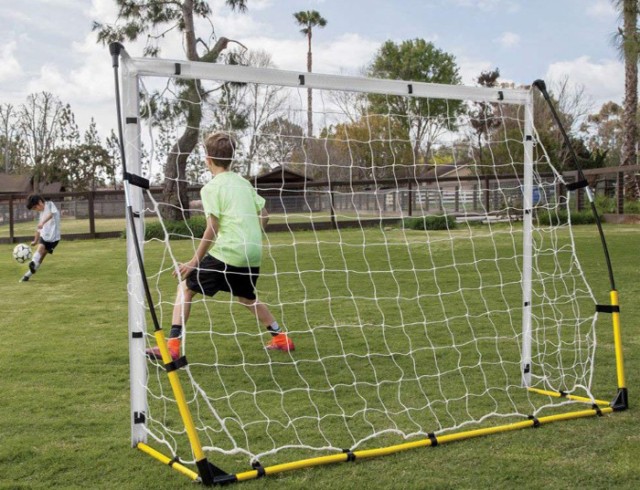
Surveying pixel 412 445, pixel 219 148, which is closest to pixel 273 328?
pixel 219 148

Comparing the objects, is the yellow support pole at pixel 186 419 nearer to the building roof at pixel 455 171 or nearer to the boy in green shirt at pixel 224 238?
the boy in green shirt at pixel 224 238

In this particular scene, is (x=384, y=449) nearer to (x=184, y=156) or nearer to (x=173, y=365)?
(x=173, y=365)

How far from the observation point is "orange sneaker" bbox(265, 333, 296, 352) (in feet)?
17.2

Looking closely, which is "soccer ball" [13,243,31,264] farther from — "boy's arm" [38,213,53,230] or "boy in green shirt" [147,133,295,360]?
"boy in green shirt" [147,133,295,360]

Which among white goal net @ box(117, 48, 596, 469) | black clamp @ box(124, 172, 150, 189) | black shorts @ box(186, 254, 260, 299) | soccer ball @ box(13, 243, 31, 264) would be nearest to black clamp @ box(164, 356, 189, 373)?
white goal net @ box(117, 48, 596, 469)

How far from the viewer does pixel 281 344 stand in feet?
17.3

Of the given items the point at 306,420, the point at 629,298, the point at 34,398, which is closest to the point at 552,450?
the point at 306,420

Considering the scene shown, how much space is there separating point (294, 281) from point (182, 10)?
1695 cm

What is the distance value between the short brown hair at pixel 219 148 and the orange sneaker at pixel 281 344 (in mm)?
1542

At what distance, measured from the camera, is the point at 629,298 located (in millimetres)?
7207

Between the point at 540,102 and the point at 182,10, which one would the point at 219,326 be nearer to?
Result: the point at 182,10

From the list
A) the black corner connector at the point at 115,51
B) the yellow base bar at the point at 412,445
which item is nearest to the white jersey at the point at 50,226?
the black corner connector at the point at 115,51

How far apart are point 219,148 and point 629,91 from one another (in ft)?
68.9

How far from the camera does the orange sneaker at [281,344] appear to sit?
5.25 metres
